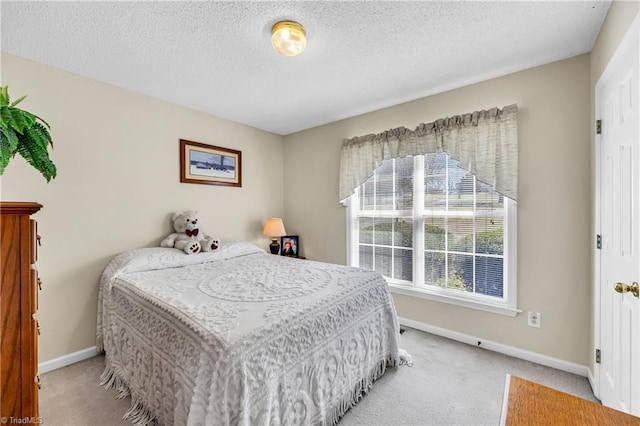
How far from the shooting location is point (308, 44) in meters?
1.93

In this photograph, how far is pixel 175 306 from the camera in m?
1.51

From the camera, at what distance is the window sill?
2.36 metres

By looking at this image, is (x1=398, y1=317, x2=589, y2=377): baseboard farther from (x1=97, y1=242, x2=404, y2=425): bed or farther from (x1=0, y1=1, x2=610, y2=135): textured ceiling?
(x1=0, y1=1, x2=610, y2=135): textured ceiling

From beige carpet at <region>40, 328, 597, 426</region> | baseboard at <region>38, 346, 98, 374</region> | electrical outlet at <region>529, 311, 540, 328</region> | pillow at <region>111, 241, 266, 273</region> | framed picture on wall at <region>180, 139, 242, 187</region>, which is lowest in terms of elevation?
beige carpet at <region>40, 328, 597, 426</region>

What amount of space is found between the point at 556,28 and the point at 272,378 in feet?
8.47

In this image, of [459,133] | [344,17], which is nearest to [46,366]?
[344,17]

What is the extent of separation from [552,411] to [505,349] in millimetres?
2024

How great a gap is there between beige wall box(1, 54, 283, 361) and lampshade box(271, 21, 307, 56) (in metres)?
1.69

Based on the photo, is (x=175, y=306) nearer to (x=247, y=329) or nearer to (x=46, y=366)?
(x=247, y=329)

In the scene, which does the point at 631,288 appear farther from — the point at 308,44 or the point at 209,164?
the point at 209,164

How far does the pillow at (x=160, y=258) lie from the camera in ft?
7.33

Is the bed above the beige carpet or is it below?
above

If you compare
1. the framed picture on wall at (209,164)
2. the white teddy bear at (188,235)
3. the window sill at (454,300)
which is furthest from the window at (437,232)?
the white teddy bear at (188,235)

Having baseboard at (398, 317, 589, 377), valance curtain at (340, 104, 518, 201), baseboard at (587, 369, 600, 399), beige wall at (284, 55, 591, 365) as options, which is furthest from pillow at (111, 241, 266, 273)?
baseboard at (587, 369, 600, 399)
